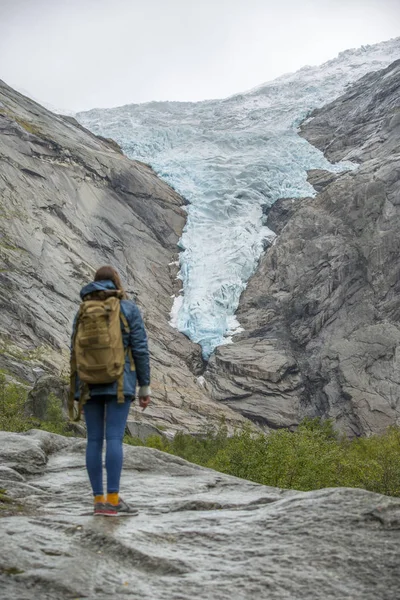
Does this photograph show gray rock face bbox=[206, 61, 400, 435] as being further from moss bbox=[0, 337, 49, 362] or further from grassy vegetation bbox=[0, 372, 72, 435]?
grassy vegetation bbox=[0, 372, 72, 435]

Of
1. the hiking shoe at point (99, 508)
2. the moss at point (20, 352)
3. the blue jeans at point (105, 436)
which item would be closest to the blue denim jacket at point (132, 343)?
the blue jeans at point (105, 436)

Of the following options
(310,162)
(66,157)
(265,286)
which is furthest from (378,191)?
(66,157)

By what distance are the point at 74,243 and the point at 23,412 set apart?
27.2 meters

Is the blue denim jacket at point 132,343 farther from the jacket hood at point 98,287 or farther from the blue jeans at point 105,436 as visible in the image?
the blue jeans at point 105,436

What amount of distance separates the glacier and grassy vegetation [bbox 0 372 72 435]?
2305cm

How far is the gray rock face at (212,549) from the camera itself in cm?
510

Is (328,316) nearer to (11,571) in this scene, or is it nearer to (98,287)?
(98,287)

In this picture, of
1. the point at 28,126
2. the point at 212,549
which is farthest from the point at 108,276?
the point at 28,126

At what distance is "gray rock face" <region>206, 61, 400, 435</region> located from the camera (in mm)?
50562

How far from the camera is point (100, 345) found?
7.11m

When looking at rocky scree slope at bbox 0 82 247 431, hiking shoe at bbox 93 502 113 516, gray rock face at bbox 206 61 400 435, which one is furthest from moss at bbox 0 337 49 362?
hiking shoe at bbox 93 502 113 516

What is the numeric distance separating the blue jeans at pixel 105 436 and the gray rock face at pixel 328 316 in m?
43.0

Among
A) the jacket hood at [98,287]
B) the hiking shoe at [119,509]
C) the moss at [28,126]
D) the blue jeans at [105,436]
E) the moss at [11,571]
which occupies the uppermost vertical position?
the moss at [28,126]

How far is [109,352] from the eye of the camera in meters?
7.11
